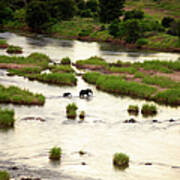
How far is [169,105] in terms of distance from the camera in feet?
137

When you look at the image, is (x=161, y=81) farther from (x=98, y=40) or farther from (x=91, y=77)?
(x=98, y=40)

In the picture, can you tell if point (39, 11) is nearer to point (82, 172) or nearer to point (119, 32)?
point (119, 32)

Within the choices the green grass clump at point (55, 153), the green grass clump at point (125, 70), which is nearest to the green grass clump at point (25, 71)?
the green grass clump at point (125, 70)

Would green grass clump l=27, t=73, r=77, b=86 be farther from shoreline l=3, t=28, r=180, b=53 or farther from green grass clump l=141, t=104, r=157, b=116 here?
shoreline l=3, t=28, r=180, b=53

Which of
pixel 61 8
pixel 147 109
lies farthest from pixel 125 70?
pixel 61 8

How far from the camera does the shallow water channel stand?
25.6m

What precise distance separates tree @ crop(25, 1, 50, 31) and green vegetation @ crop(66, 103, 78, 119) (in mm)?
65853

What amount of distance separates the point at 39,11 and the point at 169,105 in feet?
209

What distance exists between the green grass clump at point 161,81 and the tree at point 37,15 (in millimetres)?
55059

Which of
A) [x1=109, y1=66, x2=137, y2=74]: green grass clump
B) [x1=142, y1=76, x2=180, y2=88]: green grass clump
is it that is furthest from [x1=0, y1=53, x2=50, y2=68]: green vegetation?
[x1=142, y1=76, x2=180, y2=88]: green grass clump

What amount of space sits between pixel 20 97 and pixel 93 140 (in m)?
10.7

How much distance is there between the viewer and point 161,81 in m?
47.9

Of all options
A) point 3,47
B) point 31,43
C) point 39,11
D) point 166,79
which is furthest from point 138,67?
point 39,11

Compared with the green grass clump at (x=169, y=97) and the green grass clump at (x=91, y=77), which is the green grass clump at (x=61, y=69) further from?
the green grass clump at (x=169, y=97)
